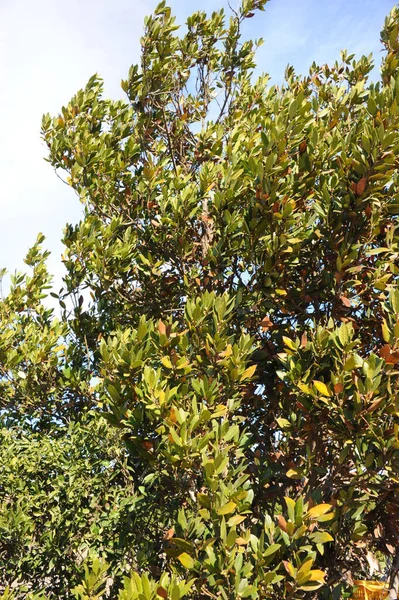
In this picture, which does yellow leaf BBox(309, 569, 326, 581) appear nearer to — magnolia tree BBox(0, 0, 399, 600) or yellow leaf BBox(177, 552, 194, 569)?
magnolia tree BBox(0, 0, 399, 600)

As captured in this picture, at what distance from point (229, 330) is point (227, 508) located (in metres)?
1.92

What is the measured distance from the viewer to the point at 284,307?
484 cm

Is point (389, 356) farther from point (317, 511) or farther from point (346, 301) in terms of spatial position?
point (317, 511)

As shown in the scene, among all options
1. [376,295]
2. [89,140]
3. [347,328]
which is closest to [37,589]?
[347,328]

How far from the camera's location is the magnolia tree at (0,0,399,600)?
3543 mm

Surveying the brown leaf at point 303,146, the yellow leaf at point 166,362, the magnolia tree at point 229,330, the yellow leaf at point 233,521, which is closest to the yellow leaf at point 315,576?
the magnolia tree at point 229,330

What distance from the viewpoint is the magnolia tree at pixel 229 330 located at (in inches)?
139

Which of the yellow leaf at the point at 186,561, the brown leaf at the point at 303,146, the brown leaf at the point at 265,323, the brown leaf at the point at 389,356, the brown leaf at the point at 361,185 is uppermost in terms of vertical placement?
the brown leaf at the point at 303,146

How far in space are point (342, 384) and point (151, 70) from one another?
15.0 feet

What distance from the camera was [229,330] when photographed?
489 centimetres

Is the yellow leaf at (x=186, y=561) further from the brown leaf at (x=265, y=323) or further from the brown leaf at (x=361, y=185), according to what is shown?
the brown leaf at (x=361, y=185)

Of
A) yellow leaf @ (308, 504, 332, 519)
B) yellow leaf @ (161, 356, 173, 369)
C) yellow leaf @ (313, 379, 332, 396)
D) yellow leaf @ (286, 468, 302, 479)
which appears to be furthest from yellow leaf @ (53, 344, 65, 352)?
yellow leaf @ (308, 504, 332, 519)

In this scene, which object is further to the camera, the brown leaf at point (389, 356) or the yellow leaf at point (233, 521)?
the brown leaf at point (389, 356)

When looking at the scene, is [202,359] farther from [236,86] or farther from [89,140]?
[236,86]
